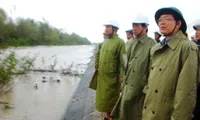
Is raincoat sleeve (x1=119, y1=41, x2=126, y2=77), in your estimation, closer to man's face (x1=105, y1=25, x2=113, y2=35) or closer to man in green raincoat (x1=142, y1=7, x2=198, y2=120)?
man's face (x1=105, y1=25, x2=113, y2=35)

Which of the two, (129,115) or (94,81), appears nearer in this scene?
(129,115)

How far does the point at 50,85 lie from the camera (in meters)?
11.6

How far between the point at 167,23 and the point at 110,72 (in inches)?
88.1

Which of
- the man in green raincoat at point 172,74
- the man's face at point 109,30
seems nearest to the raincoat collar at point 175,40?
the man in green raincoat at point 172,74

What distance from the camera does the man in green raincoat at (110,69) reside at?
4609mm

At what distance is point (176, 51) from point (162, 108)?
526mm

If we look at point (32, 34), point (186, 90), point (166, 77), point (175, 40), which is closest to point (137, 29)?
point (175, 40)

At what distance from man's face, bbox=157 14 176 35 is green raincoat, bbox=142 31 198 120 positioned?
0.28 feet

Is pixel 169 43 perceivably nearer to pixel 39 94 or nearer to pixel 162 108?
pixel 162 108

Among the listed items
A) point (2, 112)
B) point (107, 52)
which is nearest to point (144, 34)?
point (107, 52)

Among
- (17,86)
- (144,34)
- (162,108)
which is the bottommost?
(17,86)

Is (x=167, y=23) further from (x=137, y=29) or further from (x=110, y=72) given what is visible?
(x=110, y=72)

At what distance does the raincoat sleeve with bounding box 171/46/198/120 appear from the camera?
2209 mm

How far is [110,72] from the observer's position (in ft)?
15.2
